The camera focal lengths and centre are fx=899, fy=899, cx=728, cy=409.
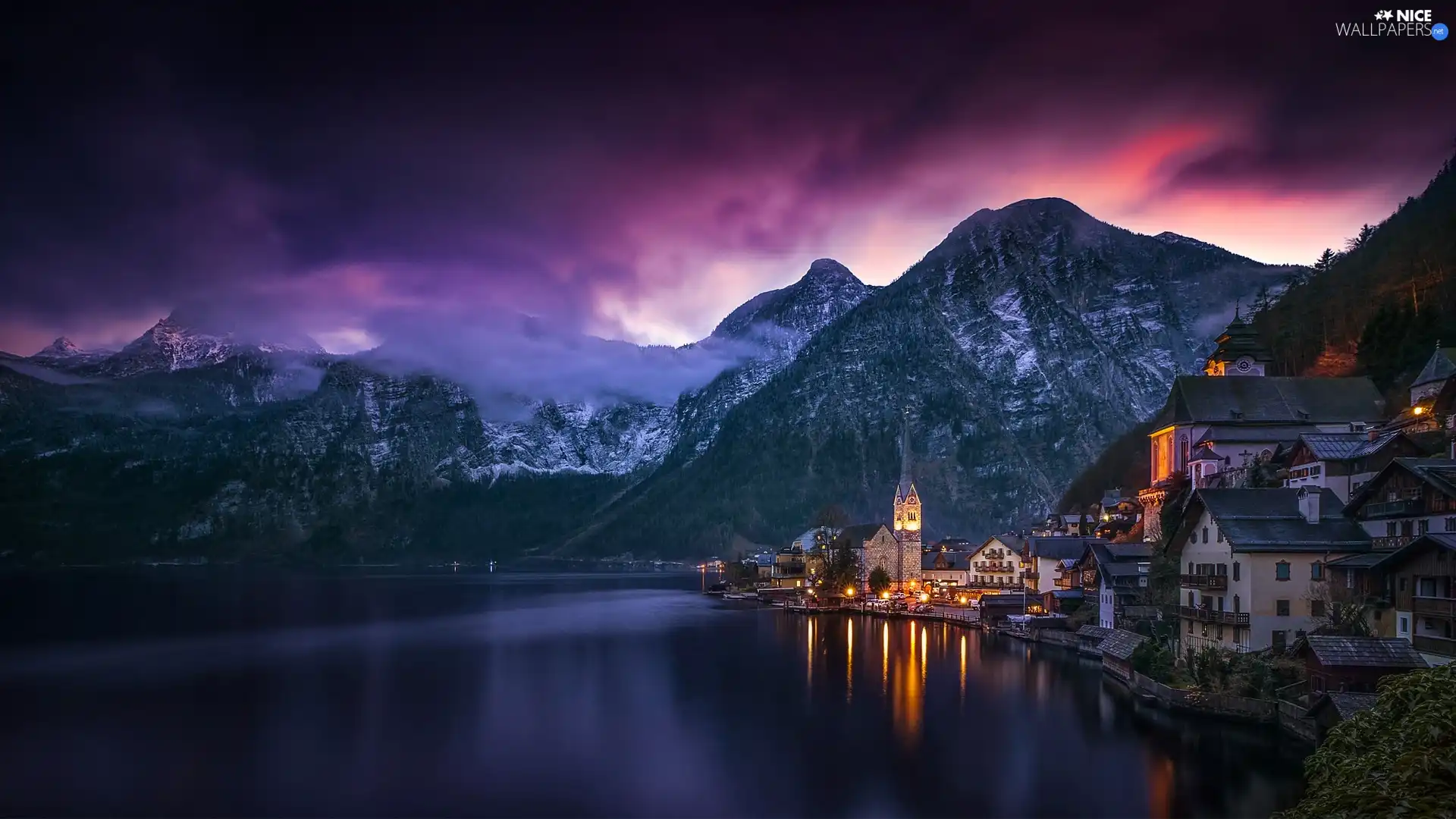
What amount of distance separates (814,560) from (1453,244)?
89.9m

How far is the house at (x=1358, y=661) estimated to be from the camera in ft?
113

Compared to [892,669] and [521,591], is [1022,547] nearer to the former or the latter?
[892,669]

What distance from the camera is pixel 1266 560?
43.7 meters

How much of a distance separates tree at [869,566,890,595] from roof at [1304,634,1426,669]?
283 ft

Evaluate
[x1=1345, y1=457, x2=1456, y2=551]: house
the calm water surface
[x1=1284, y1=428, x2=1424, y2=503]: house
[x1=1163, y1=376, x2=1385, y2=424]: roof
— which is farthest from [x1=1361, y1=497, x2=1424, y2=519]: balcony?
[x1=1163, y1=376, x2=1385, y2=424]: roof

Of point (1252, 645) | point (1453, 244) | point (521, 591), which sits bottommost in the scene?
point (521, 591)

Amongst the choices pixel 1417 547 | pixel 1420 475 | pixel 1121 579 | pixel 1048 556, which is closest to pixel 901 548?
pixel 1048 556

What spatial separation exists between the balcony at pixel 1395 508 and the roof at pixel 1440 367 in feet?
46.1

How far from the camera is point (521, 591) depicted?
161625 mm

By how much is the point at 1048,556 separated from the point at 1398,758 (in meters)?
77.1

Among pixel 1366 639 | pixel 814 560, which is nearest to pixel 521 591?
pixel 814 560

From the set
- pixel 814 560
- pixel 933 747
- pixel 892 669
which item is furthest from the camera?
pixel 814 560

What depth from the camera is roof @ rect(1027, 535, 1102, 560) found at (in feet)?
279

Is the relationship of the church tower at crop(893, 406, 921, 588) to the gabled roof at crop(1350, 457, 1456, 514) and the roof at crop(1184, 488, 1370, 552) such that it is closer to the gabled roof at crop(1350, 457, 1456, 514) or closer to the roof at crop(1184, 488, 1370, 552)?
the roof at crop(1184, 488, 1370, 552)
